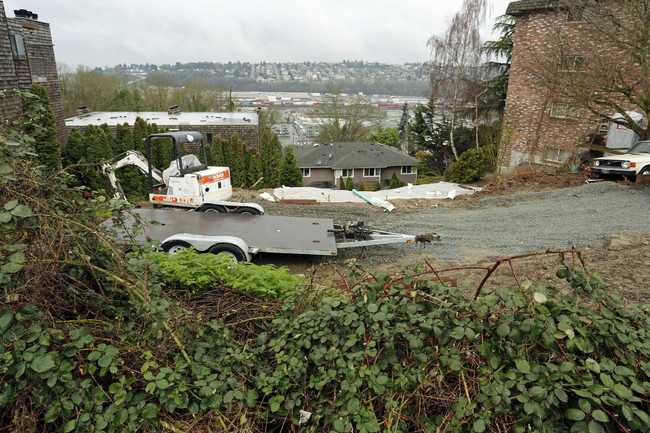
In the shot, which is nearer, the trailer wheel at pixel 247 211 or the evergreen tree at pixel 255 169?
the trailer wheel at pixel 247 211

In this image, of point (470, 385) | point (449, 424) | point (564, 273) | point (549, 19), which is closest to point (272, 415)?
point (449, 424)

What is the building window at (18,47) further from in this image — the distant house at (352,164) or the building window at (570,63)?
the distant house at (352,164)

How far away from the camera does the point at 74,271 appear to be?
3.02 m

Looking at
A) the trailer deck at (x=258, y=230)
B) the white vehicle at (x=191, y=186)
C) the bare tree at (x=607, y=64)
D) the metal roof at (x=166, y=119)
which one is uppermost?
the bare tree at (x=607, y=64)

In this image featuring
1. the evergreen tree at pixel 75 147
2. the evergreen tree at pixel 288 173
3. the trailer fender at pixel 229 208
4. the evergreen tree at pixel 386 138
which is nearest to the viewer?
the trailer fender at pixel 229 208

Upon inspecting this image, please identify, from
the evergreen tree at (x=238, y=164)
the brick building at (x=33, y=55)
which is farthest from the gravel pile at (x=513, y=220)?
the brick building at (x=33, y=55)

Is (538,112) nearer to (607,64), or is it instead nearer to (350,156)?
(607,64)

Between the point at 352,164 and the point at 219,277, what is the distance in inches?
1302

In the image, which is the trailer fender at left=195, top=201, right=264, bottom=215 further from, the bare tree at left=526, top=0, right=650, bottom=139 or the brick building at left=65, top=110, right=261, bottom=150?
the brick building at left=65, top=110, right=261, bottom=150

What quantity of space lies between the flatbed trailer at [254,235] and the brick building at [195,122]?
19.1 m

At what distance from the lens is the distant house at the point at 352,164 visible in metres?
37.1

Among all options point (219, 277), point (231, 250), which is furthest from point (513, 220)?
point (219, 277)

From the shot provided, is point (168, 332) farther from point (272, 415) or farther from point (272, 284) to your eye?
point (272, 284)

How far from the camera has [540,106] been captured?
21375 millimetres
